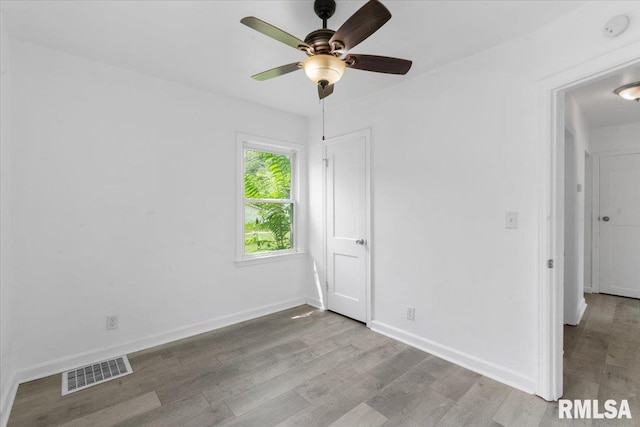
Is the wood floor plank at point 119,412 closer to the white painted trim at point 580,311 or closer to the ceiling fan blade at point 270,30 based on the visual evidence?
the ceiling fan blade at point 270,30

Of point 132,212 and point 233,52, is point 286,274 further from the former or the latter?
point 233,52

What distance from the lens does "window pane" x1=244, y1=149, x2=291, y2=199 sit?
367cm

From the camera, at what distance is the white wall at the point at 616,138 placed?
4.25 metres

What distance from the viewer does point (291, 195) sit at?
4.08 m

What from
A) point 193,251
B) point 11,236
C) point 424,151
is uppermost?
point 424,151

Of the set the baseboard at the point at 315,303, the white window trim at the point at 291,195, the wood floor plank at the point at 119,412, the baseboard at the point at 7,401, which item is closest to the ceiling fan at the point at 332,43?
the white window trim at the point at 291,195

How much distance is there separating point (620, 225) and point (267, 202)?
5.04m

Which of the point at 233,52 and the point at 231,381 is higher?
the point at 233,52

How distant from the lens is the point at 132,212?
9.14ft

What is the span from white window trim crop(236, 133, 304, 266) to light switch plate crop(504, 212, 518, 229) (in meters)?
2.45

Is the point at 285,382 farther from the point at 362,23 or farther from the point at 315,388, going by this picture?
the point at 362,23

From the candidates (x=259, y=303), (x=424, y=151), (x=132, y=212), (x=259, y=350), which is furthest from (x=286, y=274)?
(x=424, y=151)

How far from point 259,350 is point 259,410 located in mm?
837

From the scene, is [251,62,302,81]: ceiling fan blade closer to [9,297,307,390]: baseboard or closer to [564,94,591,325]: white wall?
[9,297,307,390]: baseboard
